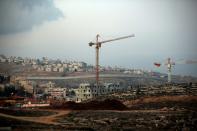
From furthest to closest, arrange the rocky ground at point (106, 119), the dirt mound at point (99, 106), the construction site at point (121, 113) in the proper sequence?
the dirt mound at point (99, 106) → the construction site at point (121, 113) → the rocky ground at point (106, 119)

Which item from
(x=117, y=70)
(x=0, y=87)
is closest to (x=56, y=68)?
(x=117, y=70)

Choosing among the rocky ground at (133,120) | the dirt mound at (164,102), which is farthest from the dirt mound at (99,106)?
the rocky ground at (133,120)

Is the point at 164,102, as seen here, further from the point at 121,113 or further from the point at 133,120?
the point at 133,120

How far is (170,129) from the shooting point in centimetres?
1520

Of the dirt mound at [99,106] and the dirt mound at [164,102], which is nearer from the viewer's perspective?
the dirt mound at [99,106]

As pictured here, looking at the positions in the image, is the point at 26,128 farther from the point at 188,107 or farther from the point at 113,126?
the point at 188,107

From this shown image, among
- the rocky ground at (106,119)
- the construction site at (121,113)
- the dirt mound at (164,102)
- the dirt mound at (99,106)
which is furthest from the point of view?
the dirt mound at (164,102)

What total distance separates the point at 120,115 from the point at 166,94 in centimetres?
705

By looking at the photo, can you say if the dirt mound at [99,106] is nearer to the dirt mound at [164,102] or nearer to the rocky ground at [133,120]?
the dirt mound at [164,102]

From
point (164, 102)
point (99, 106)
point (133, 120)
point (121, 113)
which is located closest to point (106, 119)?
point (133, 120)

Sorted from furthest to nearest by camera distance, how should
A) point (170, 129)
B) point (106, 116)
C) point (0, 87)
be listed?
1. point (0, 87)
2. point (106, 116)
3. point (170, 129)

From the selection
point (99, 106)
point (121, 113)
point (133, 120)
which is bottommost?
point (133, 120)

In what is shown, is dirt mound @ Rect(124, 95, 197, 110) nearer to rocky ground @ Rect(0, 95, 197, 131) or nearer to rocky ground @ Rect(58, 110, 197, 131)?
rocky ground @ Rect(0, 95, 197, 131)

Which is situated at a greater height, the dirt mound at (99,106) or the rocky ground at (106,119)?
the dirt mound at (99,106)
